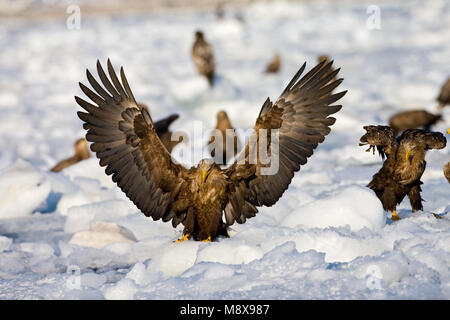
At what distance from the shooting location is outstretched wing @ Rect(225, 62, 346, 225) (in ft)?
16.5

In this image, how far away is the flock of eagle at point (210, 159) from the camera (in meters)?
4.93

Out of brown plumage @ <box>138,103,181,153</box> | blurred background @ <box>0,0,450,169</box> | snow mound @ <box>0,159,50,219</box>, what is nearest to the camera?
snow mound @ <box>0,159,50,219</box>

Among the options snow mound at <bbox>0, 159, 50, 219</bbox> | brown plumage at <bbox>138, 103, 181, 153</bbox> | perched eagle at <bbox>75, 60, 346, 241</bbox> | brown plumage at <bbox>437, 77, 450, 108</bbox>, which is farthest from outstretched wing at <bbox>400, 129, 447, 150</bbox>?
brown plumage at <bbox>437, 77, 450, 108</bbox>

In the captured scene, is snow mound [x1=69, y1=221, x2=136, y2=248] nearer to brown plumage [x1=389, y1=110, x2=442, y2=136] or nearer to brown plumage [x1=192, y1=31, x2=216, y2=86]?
brown plumage [x1=389, y1=110, x2=442, y2=136]

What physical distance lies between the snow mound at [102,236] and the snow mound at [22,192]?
1.58 m

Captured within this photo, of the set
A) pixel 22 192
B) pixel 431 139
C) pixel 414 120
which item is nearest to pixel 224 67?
pixel 414 120

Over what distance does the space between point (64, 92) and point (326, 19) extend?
835 inches

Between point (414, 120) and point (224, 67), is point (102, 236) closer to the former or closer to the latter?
point (414, 120)

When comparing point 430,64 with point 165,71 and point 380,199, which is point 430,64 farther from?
point 380,199

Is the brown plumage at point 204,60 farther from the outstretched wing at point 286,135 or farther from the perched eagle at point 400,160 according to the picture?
the outstretched wing at point 286,135

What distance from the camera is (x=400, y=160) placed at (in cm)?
533

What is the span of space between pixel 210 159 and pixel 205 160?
0.37ft

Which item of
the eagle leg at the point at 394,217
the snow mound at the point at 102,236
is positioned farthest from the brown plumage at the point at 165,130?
the eagle leg at the point at 394,217
